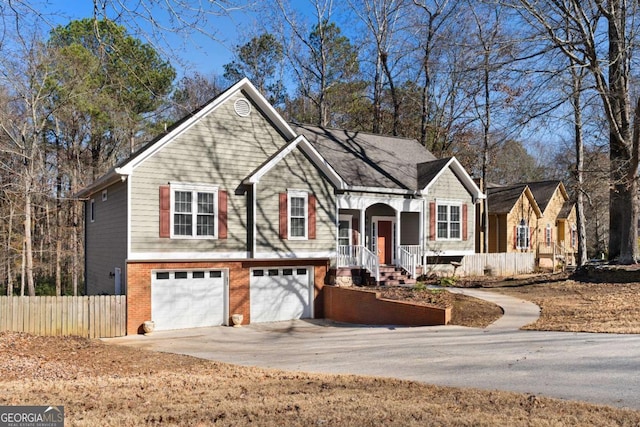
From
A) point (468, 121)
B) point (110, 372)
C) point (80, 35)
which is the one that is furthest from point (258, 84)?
point (110, 372)

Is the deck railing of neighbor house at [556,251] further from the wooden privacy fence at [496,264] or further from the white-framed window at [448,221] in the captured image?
the white-framed window at [448,221]

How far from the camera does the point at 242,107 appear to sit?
18812mm

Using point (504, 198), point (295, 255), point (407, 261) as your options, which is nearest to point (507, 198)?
point (504, 198)

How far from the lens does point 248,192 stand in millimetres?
18828

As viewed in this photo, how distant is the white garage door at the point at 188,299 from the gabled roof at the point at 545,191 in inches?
1115

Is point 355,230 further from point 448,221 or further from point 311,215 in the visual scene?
point 448,221

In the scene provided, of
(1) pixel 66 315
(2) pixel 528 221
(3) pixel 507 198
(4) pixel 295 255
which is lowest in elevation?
(1) pixel 66 315

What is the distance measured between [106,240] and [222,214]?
482 centimetres

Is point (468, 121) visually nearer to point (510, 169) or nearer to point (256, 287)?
point (256, 287)

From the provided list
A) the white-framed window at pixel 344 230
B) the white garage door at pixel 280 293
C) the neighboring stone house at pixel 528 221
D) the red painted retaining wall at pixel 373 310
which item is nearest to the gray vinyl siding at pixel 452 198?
the white-framed window at pixel 344 230

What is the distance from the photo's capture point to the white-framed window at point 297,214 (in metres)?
19.4

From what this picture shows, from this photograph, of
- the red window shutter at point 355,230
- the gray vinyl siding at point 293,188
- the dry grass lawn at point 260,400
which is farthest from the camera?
the red window shutter at point 355,230

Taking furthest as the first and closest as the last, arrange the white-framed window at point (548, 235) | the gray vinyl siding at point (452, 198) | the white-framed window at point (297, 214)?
the white-framed window at point (548, 235) → the gray vinyl siding at point (452, 198) → the white-framed window at point (297, 214)

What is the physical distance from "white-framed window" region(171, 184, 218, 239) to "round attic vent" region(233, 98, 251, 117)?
3021mm
